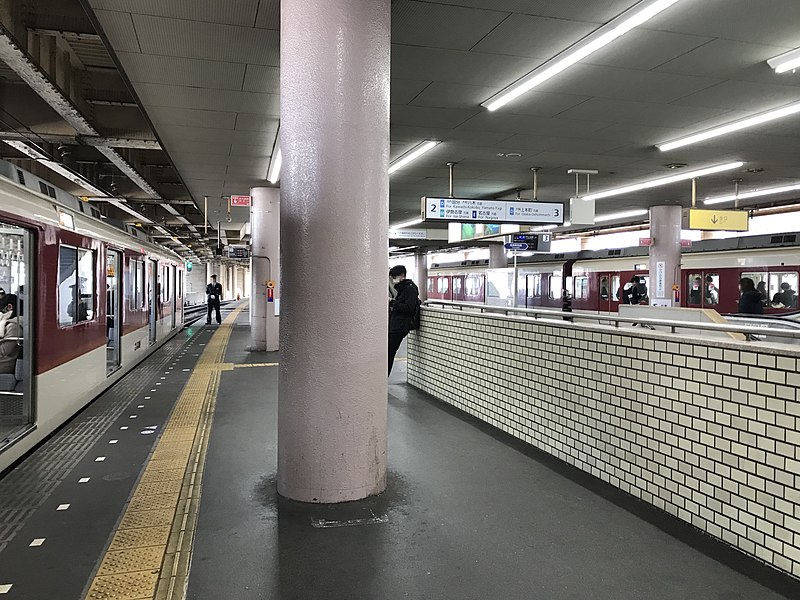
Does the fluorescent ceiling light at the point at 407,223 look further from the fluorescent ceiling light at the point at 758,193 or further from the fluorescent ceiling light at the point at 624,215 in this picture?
the fluorescent ceiling light at the point at 758,193

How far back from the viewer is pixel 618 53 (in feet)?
17.5

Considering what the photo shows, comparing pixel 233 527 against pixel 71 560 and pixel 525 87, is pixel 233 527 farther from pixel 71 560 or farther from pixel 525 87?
pixel 525 87

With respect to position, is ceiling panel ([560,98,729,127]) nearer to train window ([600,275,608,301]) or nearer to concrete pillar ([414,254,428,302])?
train window ([600,275,608,301])

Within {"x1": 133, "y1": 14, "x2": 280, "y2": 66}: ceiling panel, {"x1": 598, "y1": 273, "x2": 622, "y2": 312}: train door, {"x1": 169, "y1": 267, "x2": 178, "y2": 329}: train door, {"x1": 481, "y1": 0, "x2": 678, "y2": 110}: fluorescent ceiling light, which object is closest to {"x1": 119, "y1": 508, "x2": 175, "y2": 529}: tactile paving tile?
{"x1": 133, "y1": 14, "x2": 280, "y2": 66}: ceiling panel

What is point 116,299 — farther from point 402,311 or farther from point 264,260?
point 402,311

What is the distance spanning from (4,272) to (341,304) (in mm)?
4931

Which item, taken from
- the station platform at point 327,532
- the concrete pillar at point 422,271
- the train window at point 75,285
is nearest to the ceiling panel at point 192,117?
the train window at point 75,285

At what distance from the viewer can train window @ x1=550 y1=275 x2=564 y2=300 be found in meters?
18.0

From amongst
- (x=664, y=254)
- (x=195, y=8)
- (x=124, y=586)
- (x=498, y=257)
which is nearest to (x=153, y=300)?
(x=195, y=8)

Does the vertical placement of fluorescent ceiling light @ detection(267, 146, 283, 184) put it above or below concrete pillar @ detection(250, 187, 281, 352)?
above

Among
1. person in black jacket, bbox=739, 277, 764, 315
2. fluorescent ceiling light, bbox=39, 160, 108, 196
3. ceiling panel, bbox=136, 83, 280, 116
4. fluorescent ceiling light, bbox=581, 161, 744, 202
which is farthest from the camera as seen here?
person in black jacket, bbox=739, 277, 764, 315

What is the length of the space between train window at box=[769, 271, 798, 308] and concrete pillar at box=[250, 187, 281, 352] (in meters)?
9.91

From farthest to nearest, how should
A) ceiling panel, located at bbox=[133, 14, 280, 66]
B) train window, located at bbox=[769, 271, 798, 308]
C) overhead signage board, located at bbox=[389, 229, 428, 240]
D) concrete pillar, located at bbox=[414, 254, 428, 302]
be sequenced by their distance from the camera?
concrete pillar, located at bbox=[414, 254, 428, 302] < overhead signage board, located at bbox=[389, 229, 428, 240] < train window, located at bbox=[769, 271, 798, 308] < ceiling panel, located at bbox=[133, 14, 280, 66]

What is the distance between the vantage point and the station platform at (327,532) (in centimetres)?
269
